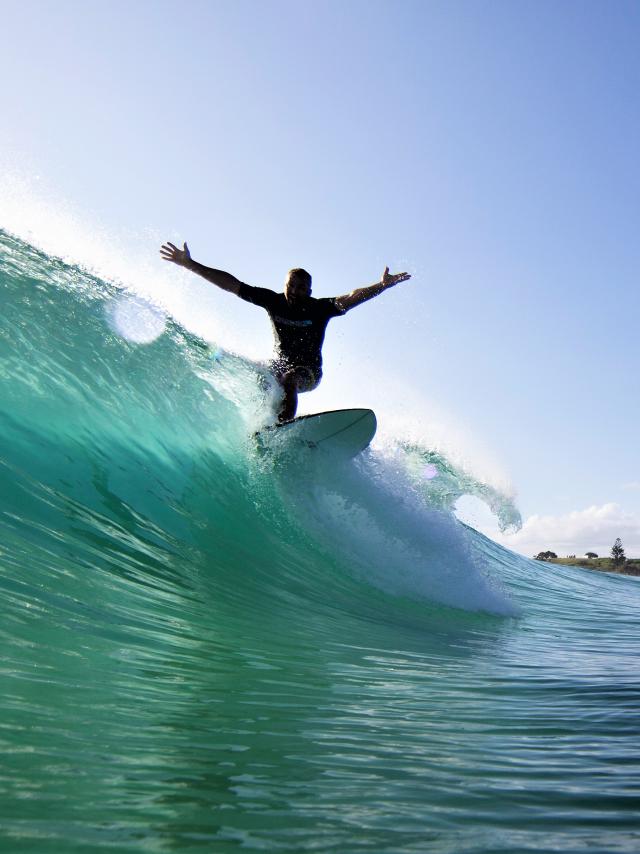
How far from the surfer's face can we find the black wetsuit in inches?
1.7

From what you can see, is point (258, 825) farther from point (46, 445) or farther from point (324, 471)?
point (324, 471)

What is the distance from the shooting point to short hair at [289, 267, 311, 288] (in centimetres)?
731

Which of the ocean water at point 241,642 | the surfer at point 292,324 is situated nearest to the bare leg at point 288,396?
the surfer at point 292,324

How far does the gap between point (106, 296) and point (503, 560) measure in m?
9.42

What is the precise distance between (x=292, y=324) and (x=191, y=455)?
68.8 inches

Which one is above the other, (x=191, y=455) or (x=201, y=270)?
(x=201, y=270)

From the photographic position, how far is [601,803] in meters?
2.06

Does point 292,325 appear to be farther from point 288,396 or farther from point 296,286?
point 288,396

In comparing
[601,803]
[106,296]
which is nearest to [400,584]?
[106,296]

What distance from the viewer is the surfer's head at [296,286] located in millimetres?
7285

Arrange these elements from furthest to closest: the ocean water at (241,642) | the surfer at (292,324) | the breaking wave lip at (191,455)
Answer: the surfer at (292,324)
the breaking wave lip at (191,455)
the ocean water at (241,642)

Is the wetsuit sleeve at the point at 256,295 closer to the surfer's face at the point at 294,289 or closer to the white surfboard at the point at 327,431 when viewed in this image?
the surfer's face at the point at 294,289

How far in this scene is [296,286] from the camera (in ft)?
23.9

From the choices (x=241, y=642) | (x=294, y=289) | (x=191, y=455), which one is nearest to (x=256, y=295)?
(x=294, y=289)
